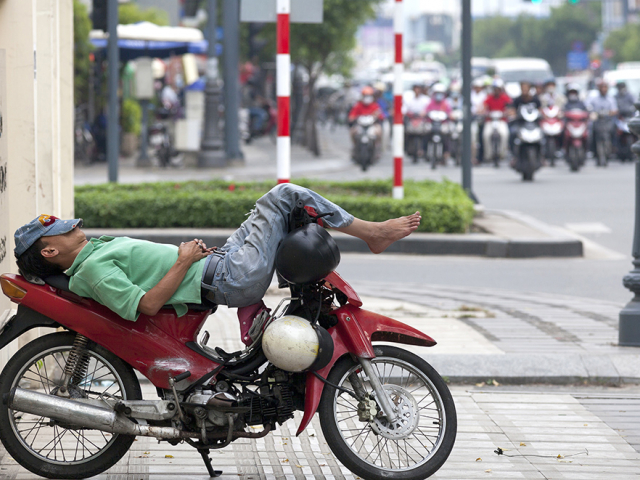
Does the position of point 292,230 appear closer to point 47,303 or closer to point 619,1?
point 47,303

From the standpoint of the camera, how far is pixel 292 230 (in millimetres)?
3979

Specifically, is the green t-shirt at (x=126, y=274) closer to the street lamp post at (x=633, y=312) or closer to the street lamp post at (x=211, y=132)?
the street lamp post at (x=633, y=312)

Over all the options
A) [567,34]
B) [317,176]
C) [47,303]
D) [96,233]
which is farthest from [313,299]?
[567,34]

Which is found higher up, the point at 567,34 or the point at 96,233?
the point at 567,34

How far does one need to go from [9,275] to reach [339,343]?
4.16ft

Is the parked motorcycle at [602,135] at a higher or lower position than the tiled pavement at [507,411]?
higher

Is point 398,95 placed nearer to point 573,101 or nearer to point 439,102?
point 573,101

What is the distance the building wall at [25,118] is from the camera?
505cm

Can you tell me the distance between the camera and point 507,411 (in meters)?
5.14

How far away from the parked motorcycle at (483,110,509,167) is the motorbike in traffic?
2419 millimetres

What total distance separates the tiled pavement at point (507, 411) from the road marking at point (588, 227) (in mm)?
4956

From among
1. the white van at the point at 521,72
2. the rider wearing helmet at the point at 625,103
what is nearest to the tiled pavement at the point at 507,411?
the rider wearing helmet at the point at 625,103

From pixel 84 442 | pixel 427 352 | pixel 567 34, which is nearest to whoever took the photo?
pixel 84 442

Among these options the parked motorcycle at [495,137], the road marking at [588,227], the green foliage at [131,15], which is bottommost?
the road marking at [588,227]
